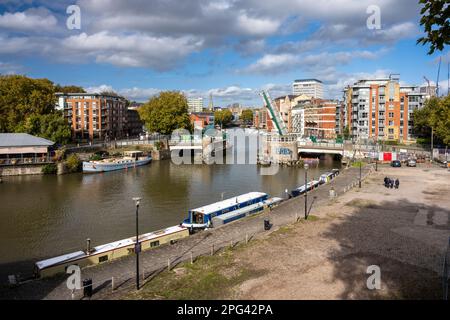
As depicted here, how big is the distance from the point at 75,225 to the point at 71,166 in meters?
32.9

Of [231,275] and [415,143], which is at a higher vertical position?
[415,143]

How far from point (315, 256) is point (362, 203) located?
51.5ft

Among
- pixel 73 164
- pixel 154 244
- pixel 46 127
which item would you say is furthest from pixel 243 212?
pixel 46 127

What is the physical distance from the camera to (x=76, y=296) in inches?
700

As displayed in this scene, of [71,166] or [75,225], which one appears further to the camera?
[71,166]

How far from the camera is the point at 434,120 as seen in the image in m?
68.3

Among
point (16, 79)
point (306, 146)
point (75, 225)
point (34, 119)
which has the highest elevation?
point (16, 79)

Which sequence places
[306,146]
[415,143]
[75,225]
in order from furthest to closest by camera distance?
[415,143] → [306,146] → [75,225]

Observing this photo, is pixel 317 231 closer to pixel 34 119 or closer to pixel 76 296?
pixel 76 296

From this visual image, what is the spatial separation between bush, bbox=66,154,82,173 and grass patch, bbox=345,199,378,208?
157ft

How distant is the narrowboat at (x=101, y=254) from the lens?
72.7 ft

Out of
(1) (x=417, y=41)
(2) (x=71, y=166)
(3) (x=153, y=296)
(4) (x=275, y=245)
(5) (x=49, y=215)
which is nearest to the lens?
(1) (x=417, y=41)

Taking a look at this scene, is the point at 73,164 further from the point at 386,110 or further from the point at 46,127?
the point at 386,110

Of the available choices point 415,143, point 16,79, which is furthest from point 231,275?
point 415,143
